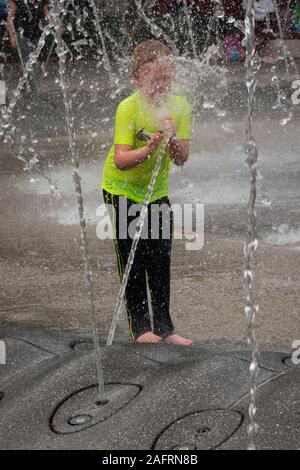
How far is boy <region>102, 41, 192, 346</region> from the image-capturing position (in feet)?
13.1

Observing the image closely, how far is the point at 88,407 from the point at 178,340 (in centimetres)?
106

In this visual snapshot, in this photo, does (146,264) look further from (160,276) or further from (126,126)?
(126,126)

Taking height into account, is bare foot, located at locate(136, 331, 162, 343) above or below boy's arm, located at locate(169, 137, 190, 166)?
below

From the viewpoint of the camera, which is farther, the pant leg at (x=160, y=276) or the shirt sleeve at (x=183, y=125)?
the pant leg at (x=160, y=276)

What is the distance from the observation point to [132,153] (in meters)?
3.97

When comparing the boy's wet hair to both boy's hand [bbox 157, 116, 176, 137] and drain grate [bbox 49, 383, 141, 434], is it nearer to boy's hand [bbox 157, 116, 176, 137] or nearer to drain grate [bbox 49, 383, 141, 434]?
boy's hand [bbox 157, 116, 176, 137]

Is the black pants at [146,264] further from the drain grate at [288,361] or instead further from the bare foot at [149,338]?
the drain grate at [288,361]

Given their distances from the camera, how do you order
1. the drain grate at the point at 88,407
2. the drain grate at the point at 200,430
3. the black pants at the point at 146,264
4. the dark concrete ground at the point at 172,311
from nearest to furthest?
the drain grate at the point at 200,430 → the dark concrete ground at the point at 172,311 → the drain grate at the point at 88,407 → the black pants at the point at 146,264

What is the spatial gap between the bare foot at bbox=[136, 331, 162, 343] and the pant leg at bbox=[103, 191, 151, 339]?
0.03 m

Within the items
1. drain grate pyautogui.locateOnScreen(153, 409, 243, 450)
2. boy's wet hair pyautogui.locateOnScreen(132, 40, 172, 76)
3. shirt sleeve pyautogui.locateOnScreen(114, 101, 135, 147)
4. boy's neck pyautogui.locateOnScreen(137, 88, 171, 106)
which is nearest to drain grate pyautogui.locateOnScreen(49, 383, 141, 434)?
drain grate pyautogui.locateOnScreen(153, 409, 243, 450)

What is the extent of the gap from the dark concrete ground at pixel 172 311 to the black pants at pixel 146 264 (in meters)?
0.21

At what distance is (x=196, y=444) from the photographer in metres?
2.87

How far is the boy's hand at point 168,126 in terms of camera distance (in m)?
3.96

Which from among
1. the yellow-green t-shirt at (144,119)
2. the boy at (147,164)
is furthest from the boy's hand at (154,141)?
the yellow-green t-shirt at (144,119)
